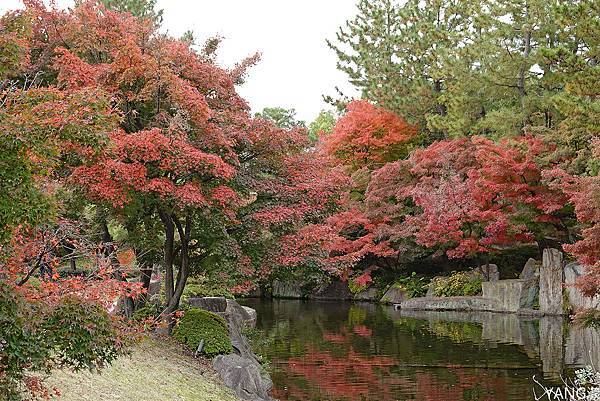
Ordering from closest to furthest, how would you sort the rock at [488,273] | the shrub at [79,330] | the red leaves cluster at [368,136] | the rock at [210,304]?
the shrub at [79,330] → the rock at [210,304] → the rock at [488,273] → the red leaves cluster at [368,136]


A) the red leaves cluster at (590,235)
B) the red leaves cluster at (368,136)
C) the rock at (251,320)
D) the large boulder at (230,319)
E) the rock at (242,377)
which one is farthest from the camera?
the red leaves cluster at (368,136)

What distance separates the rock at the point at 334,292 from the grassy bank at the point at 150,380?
20.2m

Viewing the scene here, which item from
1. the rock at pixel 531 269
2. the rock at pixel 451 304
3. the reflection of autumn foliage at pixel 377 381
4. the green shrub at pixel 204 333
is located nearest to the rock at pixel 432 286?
the rock at pixel 451 304

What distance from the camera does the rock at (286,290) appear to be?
107 ft

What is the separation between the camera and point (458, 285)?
26422 millimetres

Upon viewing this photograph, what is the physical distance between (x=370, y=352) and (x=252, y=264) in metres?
4.67

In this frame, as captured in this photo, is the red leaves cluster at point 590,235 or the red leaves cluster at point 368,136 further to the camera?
the red leaves cluster at point 368,136

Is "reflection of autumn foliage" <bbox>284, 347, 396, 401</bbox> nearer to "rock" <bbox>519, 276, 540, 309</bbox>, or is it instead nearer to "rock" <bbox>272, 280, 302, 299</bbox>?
"rock" <bbox>519, 276, 540, 309</bbox>

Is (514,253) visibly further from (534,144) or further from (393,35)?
(393,35)

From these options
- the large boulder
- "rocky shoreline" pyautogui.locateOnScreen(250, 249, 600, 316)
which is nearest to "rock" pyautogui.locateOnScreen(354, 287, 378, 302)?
"rocky shoreline" pyautogui.locateOnScreen(250, 249, 600, 316)

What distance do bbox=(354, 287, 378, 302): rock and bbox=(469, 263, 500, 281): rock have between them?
5151 millimetres

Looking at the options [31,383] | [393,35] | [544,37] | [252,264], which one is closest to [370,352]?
[252,264]

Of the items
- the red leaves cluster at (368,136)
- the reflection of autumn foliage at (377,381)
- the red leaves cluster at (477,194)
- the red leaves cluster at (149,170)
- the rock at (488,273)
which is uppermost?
the red leaves cluster at (368,136)

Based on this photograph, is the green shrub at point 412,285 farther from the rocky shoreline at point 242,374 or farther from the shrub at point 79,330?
the shrub at point 79,330
